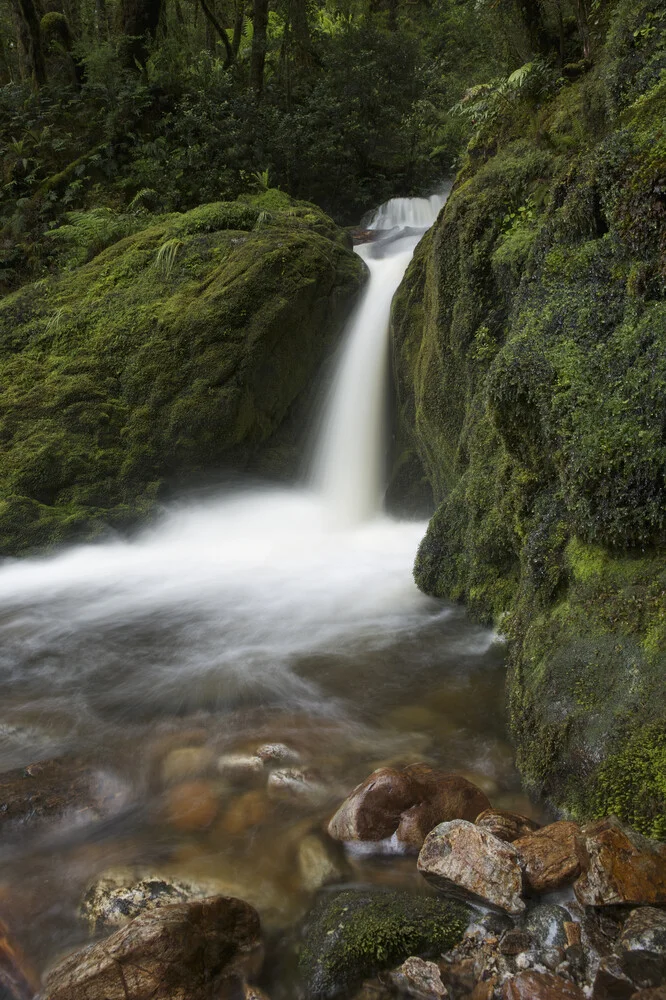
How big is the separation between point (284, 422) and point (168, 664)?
5.34m

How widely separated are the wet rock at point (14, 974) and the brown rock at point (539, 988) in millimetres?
1700

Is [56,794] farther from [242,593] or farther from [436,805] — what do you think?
[242,593]

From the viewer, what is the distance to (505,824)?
2.94 meters

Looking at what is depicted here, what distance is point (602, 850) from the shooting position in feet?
8.18

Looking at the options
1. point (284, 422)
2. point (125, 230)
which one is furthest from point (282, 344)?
point (125, 230)

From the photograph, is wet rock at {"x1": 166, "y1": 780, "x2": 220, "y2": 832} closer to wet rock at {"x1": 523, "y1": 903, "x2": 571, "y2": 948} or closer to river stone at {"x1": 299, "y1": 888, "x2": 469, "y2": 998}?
river stone at {"x1": 299, "y1": 888, "x2": 469, "y2": 998}

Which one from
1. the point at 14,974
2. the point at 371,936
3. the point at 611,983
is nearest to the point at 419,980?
the point at 371,936

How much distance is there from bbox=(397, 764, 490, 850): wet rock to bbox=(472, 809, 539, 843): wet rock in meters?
0.09

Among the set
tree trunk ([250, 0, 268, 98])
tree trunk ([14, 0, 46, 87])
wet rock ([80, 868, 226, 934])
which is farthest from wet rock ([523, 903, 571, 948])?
tree trunk ([250, 0, 268, 98])

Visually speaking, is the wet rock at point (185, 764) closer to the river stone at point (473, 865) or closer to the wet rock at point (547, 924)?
the river stone at point (473, 865)

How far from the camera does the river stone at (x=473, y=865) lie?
8.30ft

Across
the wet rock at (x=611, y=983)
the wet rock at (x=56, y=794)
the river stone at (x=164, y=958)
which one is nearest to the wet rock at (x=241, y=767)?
the wet rock at (x=56, y=794)

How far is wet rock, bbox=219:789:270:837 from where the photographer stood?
329cm

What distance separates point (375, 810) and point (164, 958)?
1.15 meters
